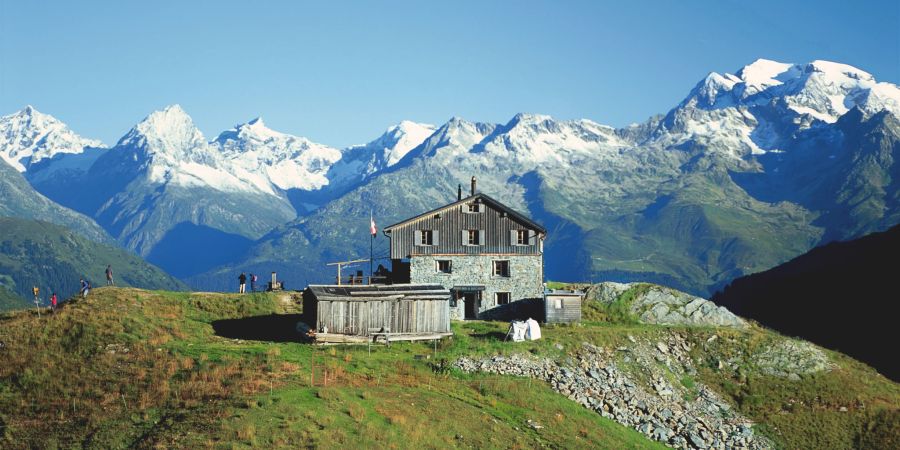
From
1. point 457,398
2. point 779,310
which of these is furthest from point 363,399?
point 779,310

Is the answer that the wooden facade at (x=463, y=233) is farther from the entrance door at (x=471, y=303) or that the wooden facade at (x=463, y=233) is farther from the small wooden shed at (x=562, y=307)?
the small wooden shed at (x=562, y=307)

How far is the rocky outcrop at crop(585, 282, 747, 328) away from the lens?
3634 inches

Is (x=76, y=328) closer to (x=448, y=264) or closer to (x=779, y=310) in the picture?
(x=448, y=264)

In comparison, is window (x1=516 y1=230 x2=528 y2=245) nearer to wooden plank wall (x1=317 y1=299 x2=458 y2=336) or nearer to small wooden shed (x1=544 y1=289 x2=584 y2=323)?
small wooden shed (x1=544 y1=289 x2=584 y2=323)

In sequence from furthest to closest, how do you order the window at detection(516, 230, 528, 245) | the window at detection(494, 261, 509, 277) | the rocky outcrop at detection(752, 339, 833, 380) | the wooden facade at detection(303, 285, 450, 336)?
the window at detection(516, 230, 528, 245)
the window at detection(494, 261, 509, 277)
the rocky outcrop at detection(752, 339, 833, 380)
the wooden facade at detection(303, 285, 450, 336)

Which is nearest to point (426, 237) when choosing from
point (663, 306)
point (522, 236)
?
point (522, 236)

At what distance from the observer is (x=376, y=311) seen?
71.9 metres

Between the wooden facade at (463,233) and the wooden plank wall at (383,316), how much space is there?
18.6 meters

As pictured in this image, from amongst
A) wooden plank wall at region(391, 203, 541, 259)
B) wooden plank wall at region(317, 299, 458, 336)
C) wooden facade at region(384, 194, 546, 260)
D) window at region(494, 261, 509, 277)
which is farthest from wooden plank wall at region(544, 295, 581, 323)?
wooden plank wall at region(317, 299, 458, 336)

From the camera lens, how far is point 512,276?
91125 millimetres

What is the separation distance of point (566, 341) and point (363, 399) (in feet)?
89.8

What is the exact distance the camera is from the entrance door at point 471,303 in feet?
295

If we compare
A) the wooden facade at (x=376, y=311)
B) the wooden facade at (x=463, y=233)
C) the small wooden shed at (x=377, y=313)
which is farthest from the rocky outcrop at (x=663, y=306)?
the small wooden shed at (x=377, y=313)

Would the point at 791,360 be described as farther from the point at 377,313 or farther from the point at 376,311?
the point at 376,311
